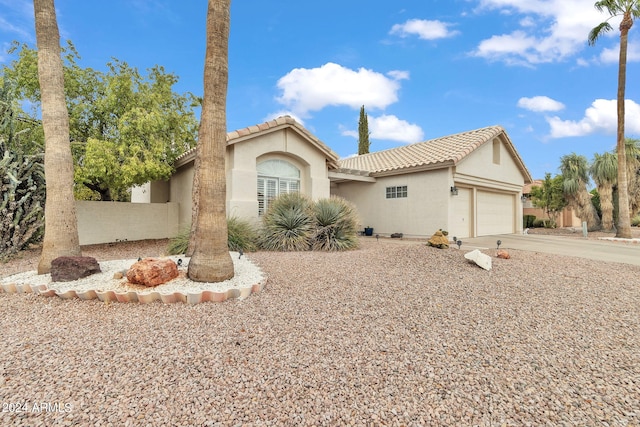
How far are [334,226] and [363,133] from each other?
22.7 m

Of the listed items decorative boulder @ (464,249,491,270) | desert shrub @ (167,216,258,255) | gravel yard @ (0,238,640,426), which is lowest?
gravel yard @ (0,238,640,426)

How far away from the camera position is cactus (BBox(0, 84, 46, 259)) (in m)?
8.20

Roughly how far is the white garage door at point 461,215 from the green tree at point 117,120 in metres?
11.6

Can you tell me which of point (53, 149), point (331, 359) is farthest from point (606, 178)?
point (53, 149)

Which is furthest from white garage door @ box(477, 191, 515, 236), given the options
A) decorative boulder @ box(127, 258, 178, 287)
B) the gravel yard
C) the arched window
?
decorative boulder @ box(127, 258, 178, 287)

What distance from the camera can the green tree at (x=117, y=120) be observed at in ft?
34.4

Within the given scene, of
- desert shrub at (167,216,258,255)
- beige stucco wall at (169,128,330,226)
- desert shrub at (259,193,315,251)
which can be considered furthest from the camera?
beige stucco wall at (169,128,330,226)

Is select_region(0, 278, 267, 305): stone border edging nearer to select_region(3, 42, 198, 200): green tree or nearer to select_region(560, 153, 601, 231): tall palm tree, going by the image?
select_region(3, 42, 198, 200): green tree

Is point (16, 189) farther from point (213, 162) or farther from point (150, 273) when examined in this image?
point (213, 162)

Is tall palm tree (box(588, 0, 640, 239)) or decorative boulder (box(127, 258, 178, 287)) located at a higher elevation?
tall palm tree (box(588, 0, 640, 239))

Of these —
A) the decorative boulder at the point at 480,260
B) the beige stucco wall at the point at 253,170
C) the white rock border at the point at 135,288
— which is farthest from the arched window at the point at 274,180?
the decorative boulder at the point at 480,260

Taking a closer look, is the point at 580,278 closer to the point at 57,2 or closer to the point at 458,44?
the point at 458,44

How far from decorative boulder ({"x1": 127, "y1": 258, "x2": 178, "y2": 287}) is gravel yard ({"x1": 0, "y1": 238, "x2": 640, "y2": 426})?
51 centimetres

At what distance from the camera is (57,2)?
20.2 ft
